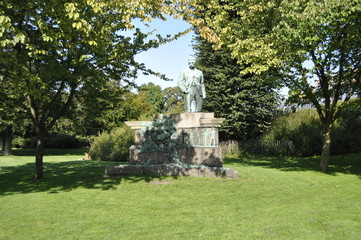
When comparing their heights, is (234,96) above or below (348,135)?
above

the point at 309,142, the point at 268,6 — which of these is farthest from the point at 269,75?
the point at 309,142

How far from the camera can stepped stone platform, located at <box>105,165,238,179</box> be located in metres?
11.5

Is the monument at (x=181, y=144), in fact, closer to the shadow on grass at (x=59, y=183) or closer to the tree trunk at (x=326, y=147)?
the shadow on grass at (x=59, y=183)

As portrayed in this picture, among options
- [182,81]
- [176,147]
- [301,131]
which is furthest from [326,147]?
[301,131]

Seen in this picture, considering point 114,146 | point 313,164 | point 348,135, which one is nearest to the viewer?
point 313,164

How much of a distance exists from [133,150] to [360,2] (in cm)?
1025

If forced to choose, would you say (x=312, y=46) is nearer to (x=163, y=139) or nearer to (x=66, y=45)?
(x=163, y=139)

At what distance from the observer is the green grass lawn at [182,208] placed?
5.53 meters

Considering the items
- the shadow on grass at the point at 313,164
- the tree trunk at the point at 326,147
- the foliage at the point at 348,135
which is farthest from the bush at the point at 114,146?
the foliage at the point at 348,135

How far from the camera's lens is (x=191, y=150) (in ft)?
40.8

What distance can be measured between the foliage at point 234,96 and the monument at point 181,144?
11.4 m

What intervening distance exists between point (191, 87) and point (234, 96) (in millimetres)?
11336

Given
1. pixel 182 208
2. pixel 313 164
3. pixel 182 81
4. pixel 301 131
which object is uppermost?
pixel 182 81

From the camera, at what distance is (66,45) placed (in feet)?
31.5
